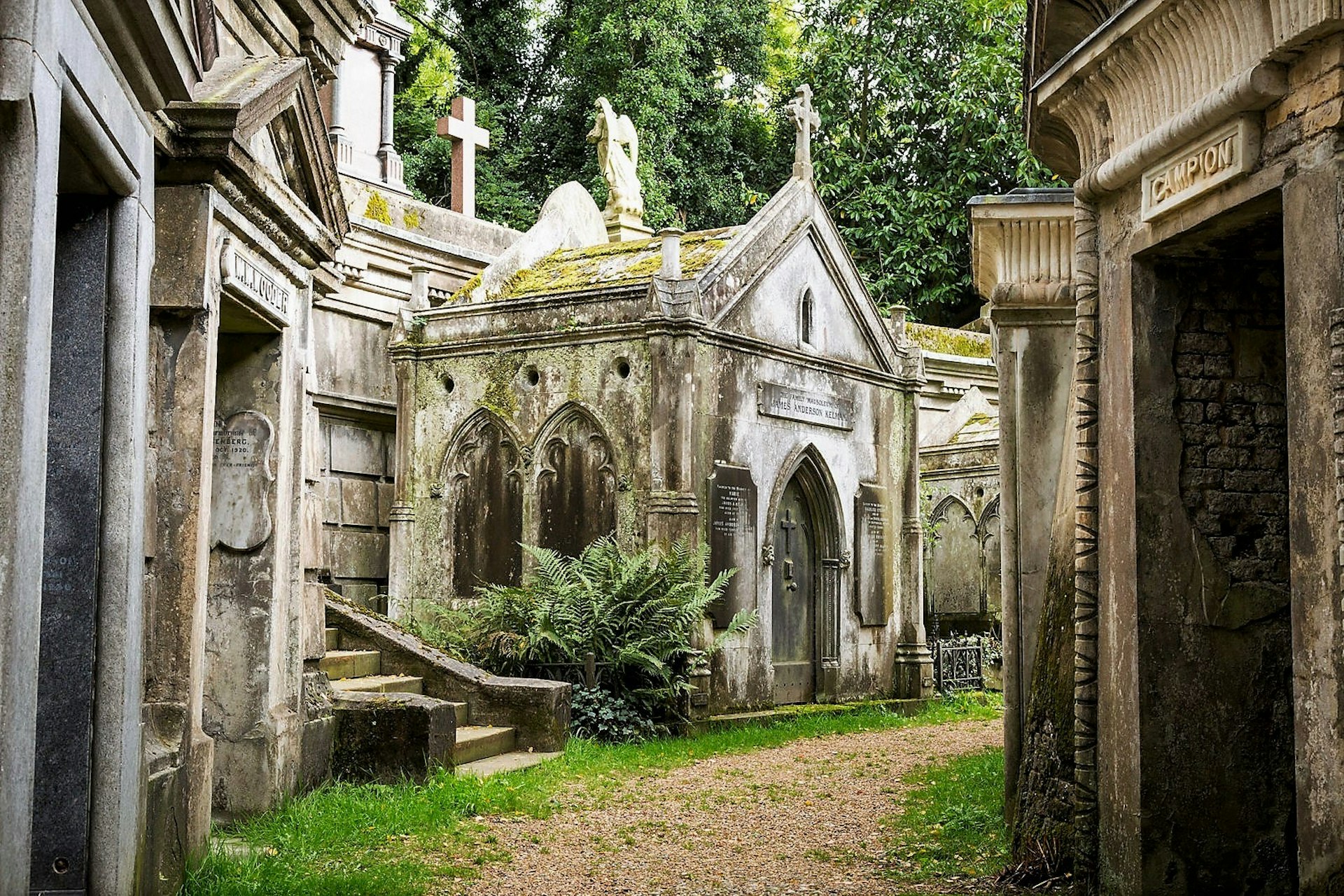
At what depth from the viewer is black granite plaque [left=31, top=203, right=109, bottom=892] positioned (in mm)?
4969

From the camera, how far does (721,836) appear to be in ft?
26.9

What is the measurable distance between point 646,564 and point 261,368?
5646mm

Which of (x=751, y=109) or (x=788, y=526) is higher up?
(x=751, y=109)

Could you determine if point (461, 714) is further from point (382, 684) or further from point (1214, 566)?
point (1214, 566)

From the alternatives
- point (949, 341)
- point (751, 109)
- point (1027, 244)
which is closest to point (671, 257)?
point (1027, 244)

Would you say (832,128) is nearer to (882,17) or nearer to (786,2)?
(882,17)

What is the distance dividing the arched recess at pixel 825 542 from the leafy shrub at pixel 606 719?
10.9 feet

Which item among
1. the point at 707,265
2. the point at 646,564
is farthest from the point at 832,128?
the point at 646,564

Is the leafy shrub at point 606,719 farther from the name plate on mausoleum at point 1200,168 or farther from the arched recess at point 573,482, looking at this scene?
the name plate on mausoleum at point 1200,168

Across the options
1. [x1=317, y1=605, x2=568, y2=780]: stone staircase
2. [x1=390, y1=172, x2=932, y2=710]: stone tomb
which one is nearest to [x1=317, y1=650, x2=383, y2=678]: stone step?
[x1=317, y1=605, x2=568, y2=780]: stone staircase

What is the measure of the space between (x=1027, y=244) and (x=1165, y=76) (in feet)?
8.30

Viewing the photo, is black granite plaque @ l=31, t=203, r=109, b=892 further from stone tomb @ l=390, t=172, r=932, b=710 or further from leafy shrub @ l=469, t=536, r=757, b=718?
stone tomb @ l=390, t=172, r=932, b=710

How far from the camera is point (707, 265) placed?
44.5 ft

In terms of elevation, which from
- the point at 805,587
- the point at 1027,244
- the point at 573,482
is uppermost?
the point at 1027,244
